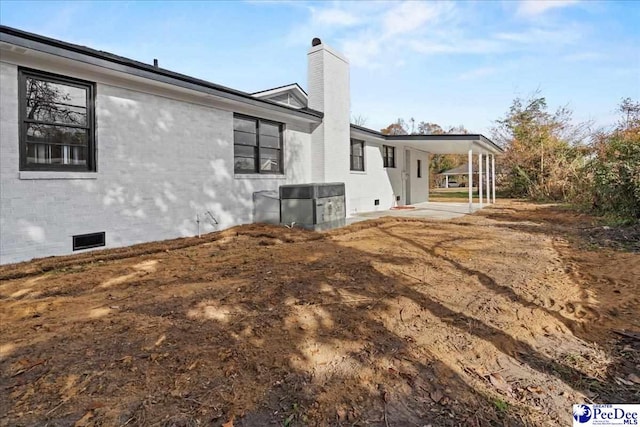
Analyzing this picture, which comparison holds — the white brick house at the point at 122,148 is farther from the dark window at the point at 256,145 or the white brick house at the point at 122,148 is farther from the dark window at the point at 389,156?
the dark window at the point at 389,156

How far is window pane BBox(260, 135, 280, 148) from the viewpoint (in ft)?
32.7

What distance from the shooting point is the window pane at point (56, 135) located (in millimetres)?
5453

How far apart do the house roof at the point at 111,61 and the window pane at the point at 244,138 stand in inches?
36.7

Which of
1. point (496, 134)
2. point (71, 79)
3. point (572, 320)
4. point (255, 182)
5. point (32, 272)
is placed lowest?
point (572, 320)

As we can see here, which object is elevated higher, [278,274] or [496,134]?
[496,134]

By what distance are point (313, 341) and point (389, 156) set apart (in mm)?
14908

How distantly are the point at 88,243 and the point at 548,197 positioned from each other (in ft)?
76.5

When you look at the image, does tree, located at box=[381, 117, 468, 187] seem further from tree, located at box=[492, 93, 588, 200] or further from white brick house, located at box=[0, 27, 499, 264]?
white brick house, located at box=[0, 27, 499, 264]

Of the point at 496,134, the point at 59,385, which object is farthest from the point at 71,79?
the point at 496,134

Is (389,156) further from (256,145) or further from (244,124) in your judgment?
(244,124)

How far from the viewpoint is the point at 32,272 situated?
16.0 ft

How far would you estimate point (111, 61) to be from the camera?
5.90m

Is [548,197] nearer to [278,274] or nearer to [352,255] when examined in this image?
[352,255]

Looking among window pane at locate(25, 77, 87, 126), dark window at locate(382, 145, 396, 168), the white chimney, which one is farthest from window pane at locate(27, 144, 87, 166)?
dark window at locate(382, 145, 396, 168)
